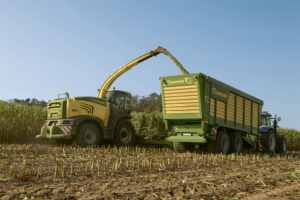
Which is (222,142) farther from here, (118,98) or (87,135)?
(87,135)

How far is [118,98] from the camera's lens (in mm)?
11000

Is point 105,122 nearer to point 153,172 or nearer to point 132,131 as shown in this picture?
point 132,131

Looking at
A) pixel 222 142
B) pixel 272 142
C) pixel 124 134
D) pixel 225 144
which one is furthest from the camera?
pixel 272 142

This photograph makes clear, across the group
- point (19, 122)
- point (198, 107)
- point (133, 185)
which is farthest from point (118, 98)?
point (133, 185)

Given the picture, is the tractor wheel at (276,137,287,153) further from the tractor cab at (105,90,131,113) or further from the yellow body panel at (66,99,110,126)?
the yellow body panel at (66,99,110,126)

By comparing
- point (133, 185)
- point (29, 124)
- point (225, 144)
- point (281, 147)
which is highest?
point (29, 124)

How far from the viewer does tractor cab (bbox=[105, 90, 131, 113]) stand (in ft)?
35.8

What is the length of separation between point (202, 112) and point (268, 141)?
15.5 feet

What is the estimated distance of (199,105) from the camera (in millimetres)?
8305

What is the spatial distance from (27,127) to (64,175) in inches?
343

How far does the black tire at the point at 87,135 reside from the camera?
29.7 feet

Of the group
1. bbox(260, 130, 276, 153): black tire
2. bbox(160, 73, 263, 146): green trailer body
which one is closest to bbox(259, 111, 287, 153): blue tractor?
bbox(260, 130, 276, 153): black tire

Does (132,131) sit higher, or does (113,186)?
(132,131)

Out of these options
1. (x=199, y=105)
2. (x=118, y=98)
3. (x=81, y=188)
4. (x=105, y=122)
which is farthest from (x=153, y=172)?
(x=118, y=98)
